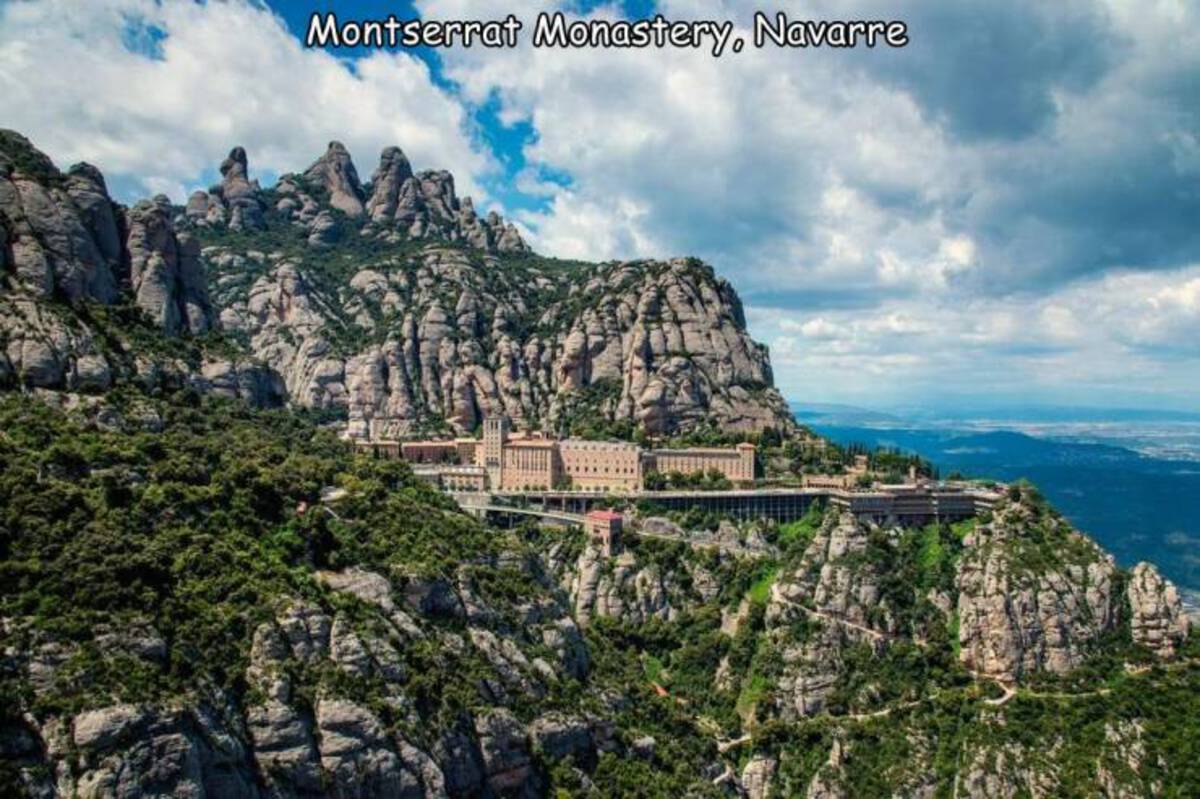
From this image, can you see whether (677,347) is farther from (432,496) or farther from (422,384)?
(432,496)

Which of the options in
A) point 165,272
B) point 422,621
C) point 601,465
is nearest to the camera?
point 422,621

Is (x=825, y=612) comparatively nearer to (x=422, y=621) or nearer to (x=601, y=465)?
(x=601, y=465)

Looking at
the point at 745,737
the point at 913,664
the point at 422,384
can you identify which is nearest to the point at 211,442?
the point at 745,737

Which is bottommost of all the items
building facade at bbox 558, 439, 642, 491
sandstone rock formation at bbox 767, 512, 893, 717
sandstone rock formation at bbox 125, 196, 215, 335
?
sandstone rock formation at bbox 767, 512, 893, 717

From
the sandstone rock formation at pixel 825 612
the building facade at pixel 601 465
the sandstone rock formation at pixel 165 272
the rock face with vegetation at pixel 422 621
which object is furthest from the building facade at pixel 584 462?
the sandstone rock formation at pixel 165 272

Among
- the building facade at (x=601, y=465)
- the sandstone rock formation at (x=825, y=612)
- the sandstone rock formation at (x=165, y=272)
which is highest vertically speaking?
the sandstone rock formation at (x=165, y=272)

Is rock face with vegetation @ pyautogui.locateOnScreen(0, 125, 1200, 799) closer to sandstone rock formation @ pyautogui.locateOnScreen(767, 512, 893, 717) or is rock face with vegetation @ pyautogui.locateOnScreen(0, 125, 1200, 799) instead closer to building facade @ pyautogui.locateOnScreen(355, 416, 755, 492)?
sandstone rock formation @ pyautogui.locateOnScreen(767, 512, 893, 717)

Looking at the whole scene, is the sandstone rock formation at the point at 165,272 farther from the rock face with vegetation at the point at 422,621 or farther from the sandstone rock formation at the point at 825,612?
the sandstone rock formation at the point at 825,612

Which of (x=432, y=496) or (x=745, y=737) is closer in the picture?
(x=745, y=737)

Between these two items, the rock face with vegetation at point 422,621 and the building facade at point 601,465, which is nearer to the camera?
the rock face with vegetation at point 422,621

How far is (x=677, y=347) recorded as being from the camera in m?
184

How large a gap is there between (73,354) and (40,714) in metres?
44.5

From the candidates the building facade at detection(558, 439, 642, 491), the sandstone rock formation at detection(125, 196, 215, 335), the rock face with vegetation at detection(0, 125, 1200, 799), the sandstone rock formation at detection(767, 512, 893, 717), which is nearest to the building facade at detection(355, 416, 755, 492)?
the building facade at detection(558, 439, 642, 491)

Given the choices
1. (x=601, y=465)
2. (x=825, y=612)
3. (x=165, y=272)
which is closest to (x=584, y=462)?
(x=601, y=465)
